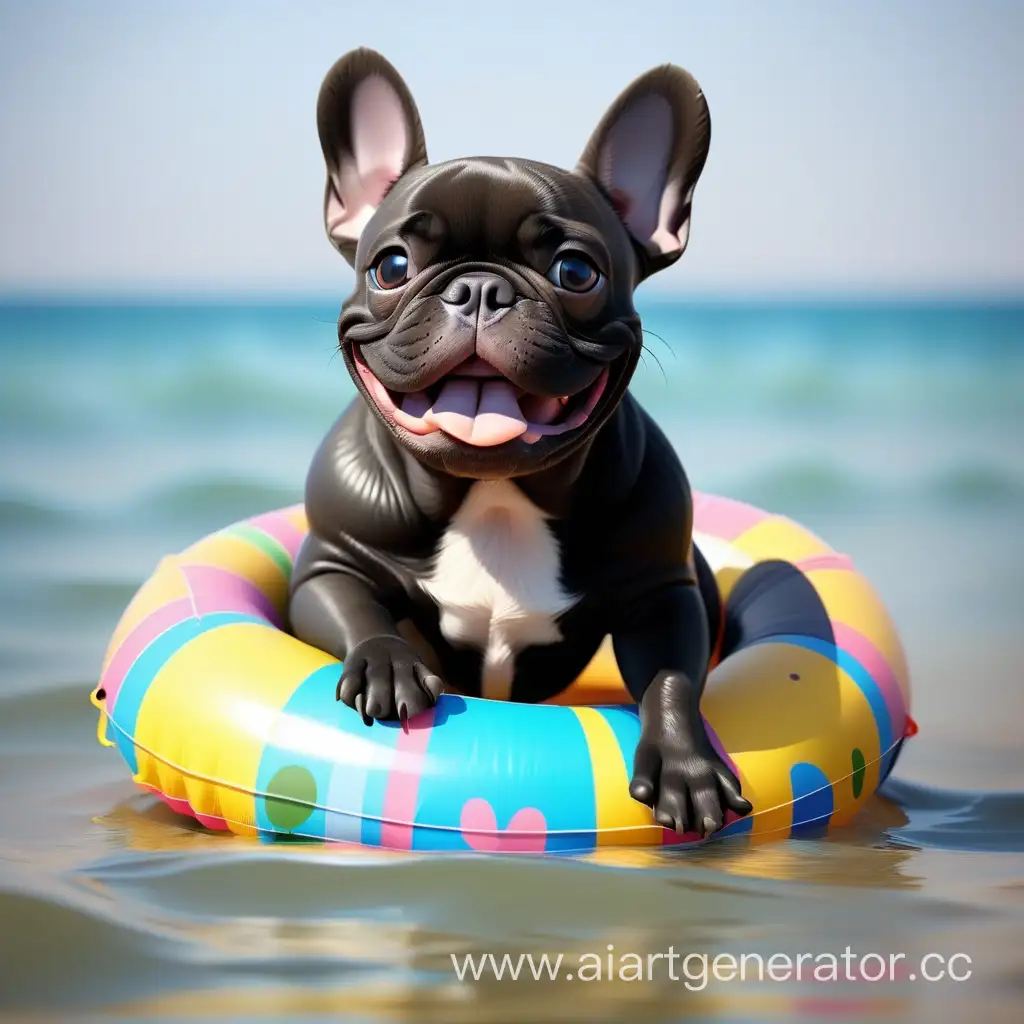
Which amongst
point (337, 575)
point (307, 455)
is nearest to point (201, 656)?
point (337, 575)

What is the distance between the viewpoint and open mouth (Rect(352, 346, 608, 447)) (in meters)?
2.98

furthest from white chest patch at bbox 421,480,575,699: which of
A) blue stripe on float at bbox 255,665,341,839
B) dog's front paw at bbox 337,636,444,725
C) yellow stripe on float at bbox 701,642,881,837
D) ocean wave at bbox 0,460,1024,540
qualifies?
ocean wave at bbox 0,460,1024,540

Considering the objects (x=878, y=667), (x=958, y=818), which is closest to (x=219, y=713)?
(x=878, y=667)

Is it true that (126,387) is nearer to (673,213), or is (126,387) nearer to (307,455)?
(307,455)

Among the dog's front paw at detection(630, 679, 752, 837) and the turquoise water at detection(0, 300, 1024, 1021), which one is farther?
the dog's front paw at detection(630, 679, 752, 837)

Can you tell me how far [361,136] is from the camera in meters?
3.42

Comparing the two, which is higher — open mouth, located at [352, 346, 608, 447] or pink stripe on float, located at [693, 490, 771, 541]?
open mouth, located at [352, 346, 608, 447]

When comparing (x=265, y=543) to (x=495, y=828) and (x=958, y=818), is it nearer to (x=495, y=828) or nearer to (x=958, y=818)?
(x=495, y=828)

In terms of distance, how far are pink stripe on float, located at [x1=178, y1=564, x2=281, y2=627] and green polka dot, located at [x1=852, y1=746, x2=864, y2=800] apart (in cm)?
143

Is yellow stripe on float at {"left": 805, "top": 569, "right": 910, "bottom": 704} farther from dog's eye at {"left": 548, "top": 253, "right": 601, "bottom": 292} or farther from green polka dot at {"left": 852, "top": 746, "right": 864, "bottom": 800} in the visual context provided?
dog's eye at {"left": 548, "top": 253, "right": 601, "bottom": 292}

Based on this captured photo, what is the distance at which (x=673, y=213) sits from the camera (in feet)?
11.1

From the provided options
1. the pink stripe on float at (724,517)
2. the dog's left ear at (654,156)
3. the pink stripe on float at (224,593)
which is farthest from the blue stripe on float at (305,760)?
the pink stripe on float at (724,517)

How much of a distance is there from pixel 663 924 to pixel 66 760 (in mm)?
2066

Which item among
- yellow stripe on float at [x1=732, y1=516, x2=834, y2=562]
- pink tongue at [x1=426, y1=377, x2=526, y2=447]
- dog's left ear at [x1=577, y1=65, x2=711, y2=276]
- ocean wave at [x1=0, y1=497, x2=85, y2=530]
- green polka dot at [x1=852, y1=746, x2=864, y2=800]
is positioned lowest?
ocean wave at [x1=0, y1=497, x2=85, y2=530]
